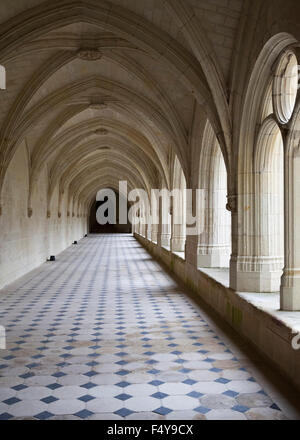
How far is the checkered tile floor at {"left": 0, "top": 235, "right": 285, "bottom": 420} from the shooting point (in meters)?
3.36

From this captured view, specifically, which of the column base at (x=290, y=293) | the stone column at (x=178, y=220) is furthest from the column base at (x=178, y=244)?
the column base at (x=290, y=293)

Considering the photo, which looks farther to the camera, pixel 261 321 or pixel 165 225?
pixel 165 225

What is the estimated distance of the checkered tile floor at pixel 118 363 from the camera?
11.0 ft

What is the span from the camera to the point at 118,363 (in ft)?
14.7

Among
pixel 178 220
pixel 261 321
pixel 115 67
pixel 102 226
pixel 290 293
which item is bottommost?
pixel 261 321

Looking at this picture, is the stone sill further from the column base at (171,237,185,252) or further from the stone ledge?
the column base at (171,237,185,252)

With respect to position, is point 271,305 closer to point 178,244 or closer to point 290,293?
point 290,293

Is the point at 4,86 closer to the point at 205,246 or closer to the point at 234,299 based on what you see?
the point at 205,246

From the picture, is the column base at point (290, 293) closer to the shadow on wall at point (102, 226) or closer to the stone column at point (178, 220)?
the stone column at point (178, 220)

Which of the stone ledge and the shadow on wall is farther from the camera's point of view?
the shadow on wall

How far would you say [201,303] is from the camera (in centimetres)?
765

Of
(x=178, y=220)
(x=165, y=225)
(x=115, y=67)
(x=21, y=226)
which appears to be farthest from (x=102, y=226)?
(x=115, y=67)

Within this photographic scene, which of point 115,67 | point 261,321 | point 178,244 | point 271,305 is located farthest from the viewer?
point 178,244

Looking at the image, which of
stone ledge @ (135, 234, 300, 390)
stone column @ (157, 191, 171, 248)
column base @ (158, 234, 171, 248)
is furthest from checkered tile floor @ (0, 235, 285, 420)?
stone column @ (157, 191, 171, 248)
